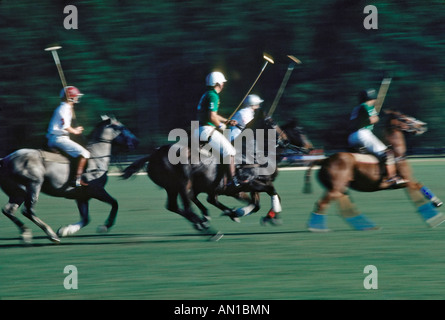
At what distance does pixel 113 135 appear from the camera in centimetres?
1207

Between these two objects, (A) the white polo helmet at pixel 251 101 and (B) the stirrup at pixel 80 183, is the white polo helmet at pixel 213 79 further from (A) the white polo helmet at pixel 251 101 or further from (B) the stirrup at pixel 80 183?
(B) the stirrup at pixel 80 183

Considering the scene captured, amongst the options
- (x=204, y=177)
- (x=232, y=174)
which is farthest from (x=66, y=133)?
(x=232, y=174)

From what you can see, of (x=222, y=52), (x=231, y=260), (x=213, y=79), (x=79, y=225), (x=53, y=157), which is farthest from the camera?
(x=222, y=52)

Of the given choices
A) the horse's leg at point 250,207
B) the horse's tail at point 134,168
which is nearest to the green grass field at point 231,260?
the horse's leg at point 250,207

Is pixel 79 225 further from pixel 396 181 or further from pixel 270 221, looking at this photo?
pixel 396 181

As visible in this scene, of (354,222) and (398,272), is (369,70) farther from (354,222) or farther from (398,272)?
(398,272)

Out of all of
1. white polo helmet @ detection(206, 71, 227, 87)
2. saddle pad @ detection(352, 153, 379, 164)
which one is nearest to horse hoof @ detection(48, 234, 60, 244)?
white polo helmet @ detection(206, 71, 227, 87)

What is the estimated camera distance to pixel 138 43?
1265 inches

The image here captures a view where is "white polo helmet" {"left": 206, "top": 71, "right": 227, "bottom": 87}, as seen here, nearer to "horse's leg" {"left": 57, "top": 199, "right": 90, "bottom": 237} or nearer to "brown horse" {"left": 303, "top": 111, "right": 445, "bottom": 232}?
"brown horse" {"left": 303, "top": 111, "right": 445, "bottom": 232}

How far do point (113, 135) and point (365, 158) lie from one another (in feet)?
11.9

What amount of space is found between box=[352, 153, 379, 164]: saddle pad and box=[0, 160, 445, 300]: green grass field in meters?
0.96

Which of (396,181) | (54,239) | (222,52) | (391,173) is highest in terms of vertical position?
(222,52)

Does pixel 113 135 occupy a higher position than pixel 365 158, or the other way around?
pixel 113 135
